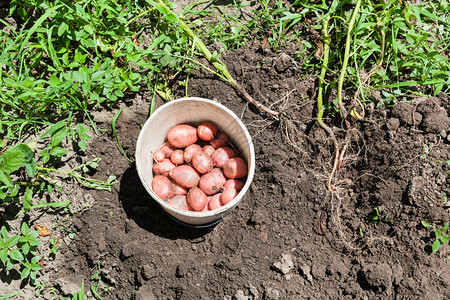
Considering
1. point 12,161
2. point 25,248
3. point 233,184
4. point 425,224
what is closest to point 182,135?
point 233,184

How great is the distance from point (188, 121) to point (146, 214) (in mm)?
699

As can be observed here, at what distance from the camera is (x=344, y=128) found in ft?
8.35

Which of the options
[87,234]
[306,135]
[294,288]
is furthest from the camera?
[306,135]

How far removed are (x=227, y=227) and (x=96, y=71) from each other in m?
1.38

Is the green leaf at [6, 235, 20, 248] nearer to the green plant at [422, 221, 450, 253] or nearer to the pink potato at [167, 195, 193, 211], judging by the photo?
the pink potato at [167, 195, 193, 211]

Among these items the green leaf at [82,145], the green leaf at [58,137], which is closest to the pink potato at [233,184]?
the green leaf at [82,145]

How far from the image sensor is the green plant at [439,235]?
2.06 metres

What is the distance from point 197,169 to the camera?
2420 mm

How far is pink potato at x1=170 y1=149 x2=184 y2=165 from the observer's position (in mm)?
2498

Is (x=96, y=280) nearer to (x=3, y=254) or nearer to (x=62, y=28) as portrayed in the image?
(x=3, y=254)

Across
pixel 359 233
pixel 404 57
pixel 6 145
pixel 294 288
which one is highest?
pixel 404 57

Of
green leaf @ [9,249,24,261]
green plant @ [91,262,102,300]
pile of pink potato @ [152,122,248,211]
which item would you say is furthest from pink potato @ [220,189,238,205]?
green leaf @ [9,249,24,261]

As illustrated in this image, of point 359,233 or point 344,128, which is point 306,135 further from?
point 359,233

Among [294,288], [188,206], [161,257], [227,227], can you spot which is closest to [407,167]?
[294,288]
